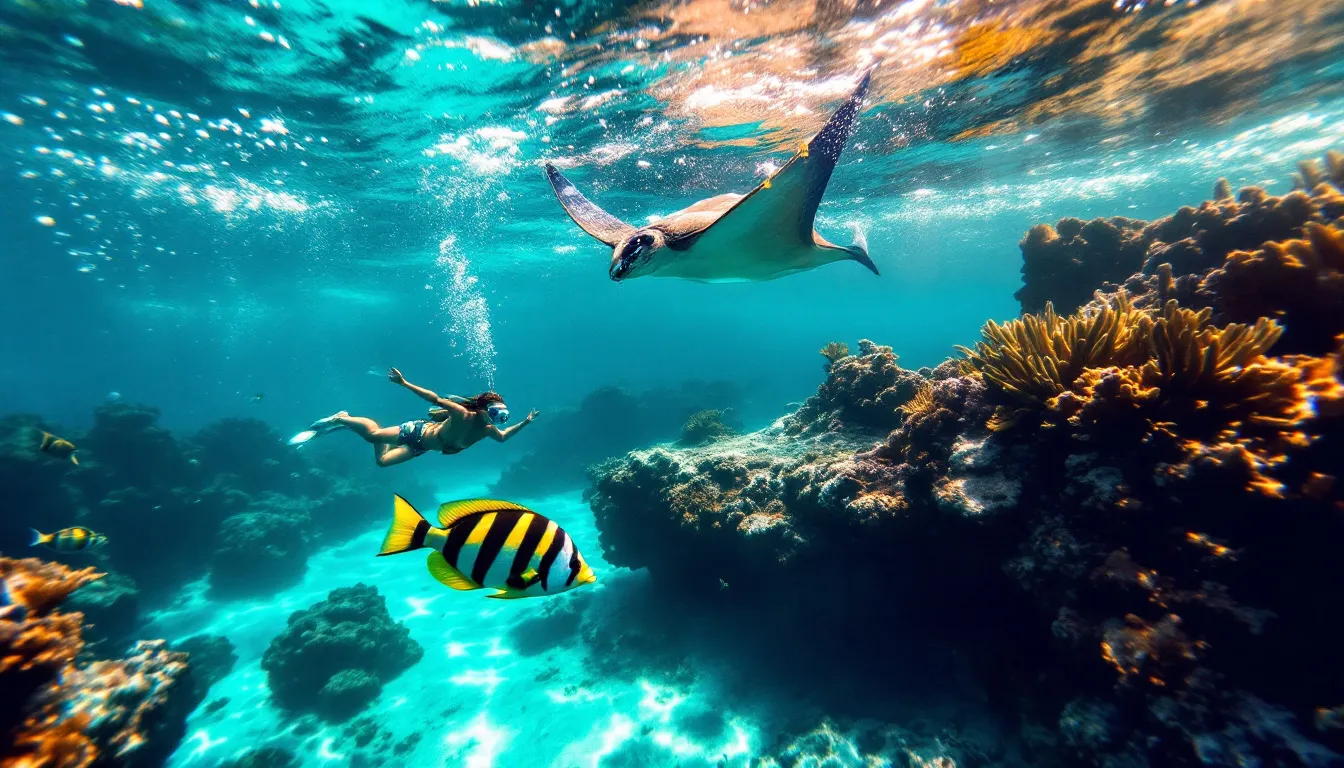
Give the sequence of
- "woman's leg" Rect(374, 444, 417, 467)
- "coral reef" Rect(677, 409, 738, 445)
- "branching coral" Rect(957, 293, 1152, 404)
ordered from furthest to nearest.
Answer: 1. "coral reef" Rect(677, 409, 738, 445)
2. "woman's leg" Rect(374, 444, 417, 467)
3. "branching coral" Rect(957, 293, 1152, 404)

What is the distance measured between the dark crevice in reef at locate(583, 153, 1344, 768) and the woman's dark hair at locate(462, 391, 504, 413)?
410 cm

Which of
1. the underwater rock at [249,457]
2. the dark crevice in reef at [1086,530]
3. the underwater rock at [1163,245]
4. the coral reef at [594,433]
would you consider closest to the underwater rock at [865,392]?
the dark crevice in reef at [1086,530]

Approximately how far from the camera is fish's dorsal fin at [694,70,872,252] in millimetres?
3623

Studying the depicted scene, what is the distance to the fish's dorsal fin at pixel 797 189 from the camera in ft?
11.9

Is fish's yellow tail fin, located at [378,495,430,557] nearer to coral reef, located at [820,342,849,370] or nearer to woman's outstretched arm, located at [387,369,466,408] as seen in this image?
woman's outstretched arm, located at [387,369,466,408]

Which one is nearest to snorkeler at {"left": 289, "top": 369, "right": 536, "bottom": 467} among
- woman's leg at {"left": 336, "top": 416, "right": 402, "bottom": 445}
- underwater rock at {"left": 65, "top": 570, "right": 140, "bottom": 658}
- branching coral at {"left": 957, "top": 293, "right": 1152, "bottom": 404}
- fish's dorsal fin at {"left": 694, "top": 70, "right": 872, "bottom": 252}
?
woman's leg at {"left": 336, "top": 416, "right": 402, "bottom": 445}

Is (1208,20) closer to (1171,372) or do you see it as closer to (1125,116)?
(1125,116)

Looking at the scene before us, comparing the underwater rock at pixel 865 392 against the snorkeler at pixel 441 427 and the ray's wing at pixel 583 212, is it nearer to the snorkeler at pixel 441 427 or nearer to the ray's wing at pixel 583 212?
the ray's wing at pixel 583 212

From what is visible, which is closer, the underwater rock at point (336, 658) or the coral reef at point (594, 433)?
the underwater rock at point (336, 658)

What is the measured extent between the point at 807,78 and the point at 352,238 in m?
23.6

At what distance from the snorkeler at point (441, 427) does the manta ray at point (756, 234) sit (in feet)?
6.76

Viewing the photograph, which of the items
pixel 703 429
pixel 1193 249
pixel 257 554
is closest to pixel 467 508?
pixel 1193 249

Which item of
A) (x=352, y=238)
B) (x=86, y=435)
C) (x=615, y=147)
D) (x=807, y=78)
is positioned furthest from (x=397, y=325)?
(x=807, y=78)

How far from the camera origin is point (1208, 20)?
32.0 feet
